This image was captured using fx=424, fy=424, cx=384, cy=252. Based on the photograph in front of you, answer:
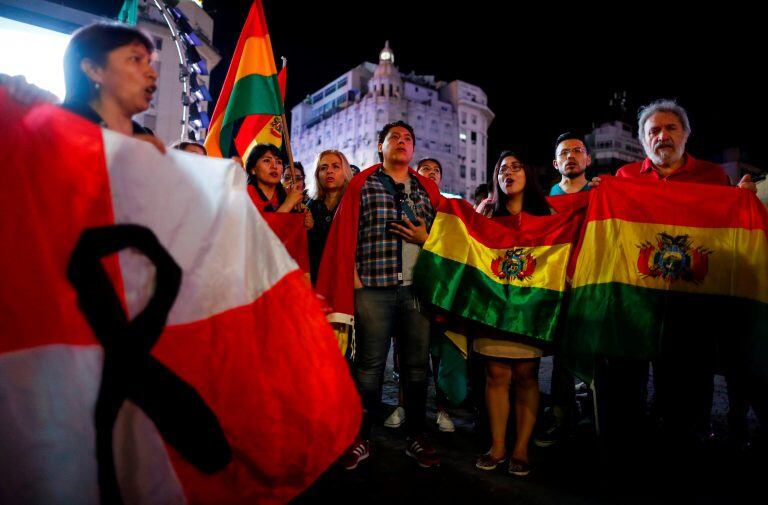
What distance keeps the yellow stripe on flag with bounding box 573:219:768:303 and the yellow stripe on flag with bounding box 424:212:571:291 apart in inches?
6.2

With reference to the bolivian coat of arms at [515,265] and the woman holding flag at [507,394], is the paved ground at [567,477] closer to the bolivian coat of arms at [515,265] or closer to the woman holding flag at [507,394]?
the woman holding flag at [507,394]

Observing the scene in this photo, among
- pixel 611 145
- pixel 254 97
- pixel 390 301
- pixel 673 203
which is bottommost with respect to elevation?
pixel 390 301

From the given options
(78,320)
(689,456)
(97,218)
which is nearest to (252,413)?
(78,320)

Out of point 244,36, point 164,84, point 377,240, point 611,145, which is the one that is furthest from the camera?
point 611,145

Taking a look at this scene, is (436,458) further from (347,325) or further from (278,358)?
(278,358)

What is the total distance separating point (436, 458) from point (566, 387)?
5.07 ft

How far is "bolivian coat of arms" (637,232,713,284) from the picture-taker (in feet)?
10.8

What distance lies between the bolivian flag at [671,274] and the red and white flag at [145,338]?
2.18 m

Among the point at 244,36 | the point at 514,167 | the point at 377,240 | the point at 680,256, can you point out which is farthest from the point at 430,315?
the point at 244,36

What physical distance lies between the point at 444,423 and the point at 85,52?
4.03 m

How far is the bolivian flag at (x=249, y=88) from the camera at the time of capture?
4.30 m

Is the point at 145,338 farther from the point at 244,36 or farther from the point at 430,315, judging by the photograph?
the point at 244,36

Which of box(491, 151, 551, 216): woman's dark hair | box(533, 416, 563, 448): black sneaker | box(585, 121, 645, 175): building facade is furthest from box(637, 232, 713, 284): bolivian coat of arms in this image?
box(585, 121, 645, 175): building facade

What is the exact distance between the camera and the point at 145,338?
1920 mm
